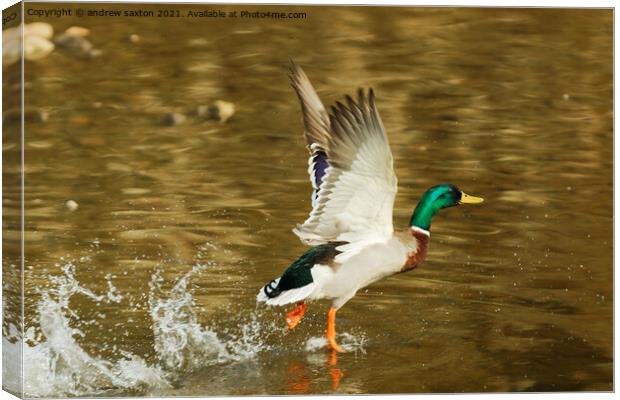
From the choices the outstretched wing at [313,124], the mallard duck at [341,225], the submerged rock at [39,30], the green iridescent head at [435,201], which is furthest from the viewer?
the green iridescent head at [435,201]

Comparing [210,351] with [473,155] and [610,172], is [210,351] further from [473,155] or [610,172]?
[610,172]

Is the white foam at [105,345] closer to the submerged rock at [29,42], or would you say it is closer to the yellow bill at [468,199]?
the submerged rock at [29,42]

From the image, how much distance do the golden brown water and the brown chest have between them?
0.05 m

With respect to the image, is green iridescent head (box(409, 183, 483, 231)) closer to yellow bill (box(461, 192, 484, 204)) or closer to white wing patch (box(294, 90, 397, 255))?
yellow bill (box(461, 192, 484, 204))

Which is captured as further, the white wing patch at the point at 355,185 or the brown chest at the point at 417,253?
the brown chest at the point at 417,253

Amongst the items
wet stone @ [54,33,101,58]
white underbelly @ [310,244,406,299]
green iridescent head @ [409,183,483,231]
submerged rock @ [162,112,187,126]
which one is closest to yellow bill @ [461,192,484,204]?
green iridescent head @ [409,183,483,231]

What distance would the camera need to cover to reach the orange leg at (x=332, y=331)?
17.9 feet

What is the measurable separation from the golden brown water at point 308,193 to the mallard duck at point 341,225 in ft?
0.17

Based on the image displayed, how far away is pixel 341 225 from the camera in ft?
17.6

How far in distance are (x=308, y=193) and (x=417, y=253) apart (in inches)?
19.2

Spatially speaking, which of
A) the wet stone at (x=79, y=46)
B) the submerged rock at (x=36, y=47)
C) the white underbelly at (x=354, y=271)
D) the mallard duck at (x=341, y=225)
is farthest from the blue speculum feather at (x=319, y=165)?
the submerged rock at (x=36, y=47)

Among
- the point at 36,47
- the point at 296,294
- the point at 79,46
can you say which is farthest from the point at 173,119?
the point at 296,294

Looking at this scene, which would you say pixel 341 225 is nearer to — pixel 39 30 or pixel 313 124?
pixel 313 124

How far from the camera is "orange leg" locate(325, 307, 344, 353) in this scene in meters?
5.46
